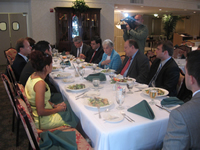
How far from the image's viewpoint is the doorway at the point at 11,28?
8180 millimetres

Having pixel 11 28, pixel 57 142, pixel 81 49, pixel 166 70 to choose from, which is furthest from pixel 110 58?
pixel 11 28

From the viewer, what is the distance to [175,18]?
1358cm

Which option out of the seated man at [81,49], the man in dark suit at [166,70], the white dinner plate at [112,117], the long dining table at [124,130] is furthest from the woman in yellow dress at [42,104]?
the seated man at [81,49]

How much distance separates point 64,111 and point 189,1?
38.4 feet

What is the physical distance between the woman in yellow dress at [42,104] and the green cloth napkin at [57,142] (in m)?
0.26

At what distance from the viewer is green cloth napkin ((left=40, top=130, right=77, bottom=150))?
1477mm

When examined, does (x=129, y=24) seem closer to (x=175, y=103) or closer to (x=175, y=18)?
(x=175, y=103)

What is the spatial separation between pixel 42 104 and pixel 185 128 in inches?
50.0

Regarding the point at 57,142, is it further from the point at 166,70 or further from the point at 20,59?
the point at 20,59

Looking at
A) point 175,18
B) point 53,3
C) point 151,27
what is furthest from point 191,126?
point 151,27

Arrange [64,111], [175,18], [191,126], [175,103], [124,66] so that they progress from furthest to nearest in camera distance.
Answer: [175,18] < [124,66] < [64,111] < [175,103] < [191,126]

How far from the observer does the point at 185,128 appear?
38.2 inches

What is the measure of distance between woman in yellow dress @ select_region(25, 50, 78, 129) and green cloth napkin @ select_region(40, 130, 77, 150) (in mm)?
258

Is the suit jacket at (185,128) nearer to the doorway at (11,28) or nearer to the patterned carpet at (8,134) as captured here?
the patterned carpet at (8,134)
